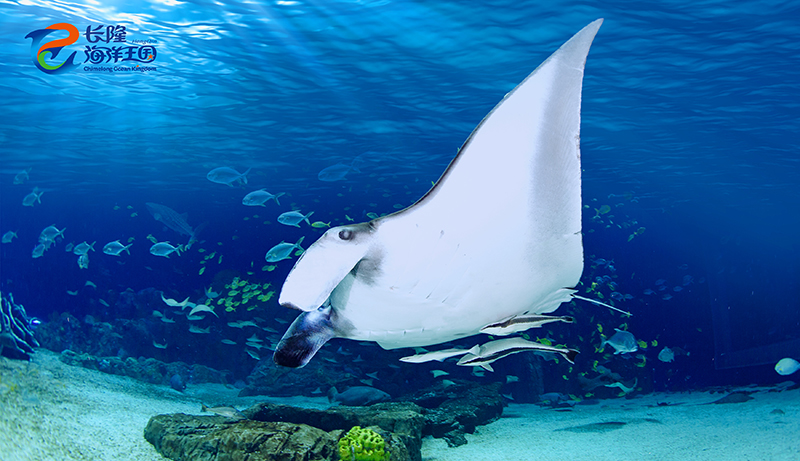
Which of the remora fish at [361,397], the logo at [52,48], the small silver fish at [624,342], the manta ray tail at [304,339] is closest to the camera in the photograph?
the manta ray tail at [304,339]

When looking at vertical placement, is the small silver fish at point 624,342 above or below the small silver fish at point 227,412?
above

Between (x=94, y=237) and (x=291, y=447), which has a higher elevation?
(x=291, y=447)

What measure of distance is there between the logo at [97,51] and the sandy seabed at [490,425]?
788 cm

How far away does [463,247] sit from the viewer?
2.08m

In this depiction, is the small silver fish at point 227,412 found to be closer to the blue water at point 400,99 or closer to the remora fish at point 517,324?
the remora fish at point 517,324

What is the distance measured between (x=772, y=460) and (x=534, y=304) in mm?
6461

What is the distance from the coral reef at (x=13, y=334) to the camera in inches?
359

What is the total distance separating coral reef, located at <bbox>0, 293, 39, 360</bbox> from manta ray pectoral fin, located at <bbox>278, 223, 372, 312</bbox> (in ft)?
36.4

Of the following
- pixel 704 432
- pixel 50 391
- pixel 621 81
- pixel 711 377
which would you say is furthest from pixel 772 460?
pixel 711 377

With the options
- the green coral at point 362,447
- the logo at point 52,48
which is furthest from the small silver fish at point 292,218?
the logo at point 52,48

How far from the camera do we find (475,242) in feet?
6.81

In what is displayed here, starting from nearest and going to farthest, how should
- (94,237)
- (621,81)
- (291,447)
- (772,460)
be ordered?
(291,447), (772,460), (621,81), (94,237)

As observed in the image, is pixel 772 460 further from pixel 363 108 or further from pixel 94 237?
pixel 94 237

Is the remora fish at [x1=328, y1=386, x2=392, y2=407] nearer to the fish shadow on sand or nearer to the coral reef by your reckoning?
the fish shadow on sand
